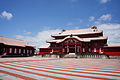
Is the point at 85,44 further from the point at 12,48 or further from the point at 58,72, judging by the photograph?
the point at 58,72

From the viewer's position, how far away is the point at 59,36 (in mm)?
39531

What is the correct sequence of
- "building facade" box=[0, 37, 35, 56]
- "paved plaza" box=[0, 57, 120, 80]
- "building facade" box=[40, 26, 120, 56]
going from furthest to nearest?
"building facade" box=[0, 37, 35, 56] < "building facade" box=[40, 26, 120, 56] < "paved plaza" box=[0, 57, 120, 80]

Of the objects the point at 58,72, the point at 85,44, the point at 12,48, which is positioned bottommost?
the point at 58,72

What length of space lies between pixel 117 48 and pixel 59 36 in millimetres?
21053

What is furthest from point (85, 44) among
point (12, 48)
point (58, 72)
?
point (58, 72)

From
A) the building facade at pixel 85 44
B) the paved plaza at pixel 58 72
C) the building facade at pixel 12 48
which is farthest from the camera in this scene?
the building facade at pixel 12 48

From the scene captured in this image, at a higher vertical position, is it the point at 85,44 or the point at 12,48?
the point at 85,44

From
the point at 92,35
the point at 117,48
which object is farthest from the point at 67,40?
the point at 117,48

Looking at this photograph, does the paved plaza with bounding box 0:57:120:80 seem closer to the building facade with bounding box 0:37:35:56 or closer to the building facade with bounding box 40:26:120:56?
the building facade with bounding box 40:26:120:56

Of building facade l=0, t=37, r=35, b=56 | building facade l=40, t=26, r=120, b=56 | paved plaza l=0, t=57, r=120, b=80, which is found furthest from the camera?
building facade l=0, t=37, r=35, b=56

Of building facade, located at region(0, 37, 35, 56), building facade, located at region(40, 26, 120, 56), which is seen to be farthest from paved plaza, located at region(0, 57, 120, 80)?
building facade, located at region(0, 37, 35, 56)

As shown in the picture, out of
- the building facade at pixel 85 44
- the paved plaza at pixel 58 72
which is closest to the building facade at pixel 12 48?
the building facade at pixel 85 44

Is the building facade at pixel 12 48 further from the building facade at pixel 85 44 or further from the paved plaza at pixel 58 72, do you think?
the paved plaza at pixel 58 72

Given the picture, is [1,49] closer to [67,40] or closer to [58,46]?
[58,46]
